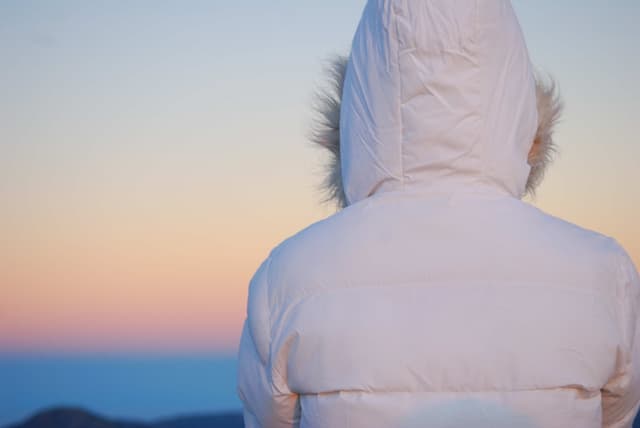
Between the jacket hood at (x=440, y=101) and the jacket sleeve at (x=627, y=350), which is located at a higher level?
the jacket hood at (x=440, y=101)

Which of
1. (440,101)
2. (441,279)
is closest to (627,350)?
(441,279)

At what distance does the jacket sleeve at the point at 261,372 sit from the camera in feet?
6.50

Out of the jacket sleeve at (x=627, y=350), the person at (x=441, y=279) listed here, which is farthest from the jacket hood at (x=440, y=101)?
the jacket sleeve at (x=627, y=350)

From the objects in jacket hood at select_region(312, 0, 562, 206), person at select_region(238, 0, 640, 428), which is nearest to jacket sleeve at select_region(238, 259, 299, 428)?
person at select_region(238, 0, 640, 428)

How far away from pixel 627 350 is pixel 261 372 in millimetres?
723

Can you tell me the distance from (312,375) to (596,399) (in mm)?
546

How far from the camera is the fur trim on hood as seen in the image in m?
2.33

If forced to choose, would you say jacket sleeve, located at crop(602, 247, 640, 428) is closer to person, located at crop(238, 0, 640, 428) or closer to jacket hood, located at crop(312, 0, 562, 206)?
person, located at crop(238, 0, 640, 428)

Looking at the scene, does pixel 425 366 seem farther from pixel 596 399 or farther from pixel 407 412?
pixel 596 399

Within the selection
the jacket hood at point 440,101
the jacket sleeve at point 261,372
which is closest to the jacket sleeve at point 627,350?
the jacket hood at point 440,101

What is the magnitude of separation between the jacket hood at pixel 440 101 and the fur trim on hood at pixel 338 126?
0.14 metres

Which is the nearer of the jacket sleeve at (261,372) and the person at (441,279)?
the person at (441,279)

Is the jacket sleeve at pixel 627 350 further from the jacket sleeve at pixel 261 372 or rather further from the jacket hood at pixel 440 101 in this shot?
the jacket sleeve at pixel 261 372

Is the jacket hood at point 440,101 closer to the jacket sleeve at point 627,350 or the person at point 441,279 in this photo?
the person at point 441,279
